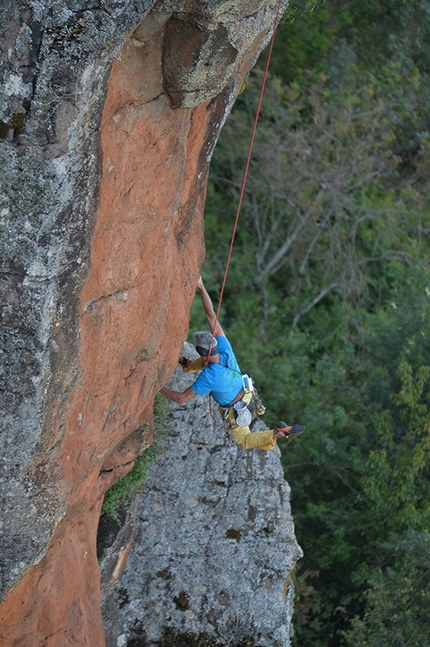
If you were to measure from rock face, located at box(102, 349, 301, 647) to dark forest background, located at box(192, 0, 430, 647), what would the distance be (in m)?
3.56

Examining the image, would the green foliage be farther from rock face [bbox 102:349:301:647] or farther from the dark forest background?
the dark forest background

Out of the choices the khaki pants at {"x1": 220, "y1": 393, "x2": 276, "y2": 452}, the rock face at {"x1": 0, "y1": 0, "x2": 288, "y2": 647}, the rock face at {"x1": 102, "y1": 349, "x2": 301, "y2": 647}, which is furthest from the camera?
the khaki pants at {"x1": 220, "y1": 393, "x2": 276, "y2": 452}

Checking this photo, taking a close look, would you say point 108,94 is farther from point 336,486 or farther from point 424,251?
point 424,251

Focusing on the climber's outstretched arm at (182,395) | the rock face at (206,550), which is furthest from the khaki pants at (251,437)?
the rock face at (206,550)

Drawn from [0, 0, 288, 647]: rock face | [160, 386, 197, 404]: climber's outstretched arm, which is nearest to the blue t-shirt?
[160, 386, 197, 404]: climber's outstretched arm

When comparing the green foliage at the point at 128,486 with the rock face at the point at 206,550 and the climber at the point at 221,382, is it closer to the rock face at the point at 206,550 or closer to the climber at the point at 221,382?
the rock face at the point at 206,550

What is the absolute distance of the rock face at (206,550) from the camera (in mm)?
7618

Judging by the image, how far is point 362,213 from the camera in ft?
56.6

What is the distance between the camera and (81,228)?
417 centimetres

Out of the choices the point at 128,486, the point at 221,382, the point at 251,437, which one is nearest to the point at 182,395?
the point at 221,382

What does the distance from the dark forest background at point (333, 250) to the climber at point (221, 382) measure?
163 inches

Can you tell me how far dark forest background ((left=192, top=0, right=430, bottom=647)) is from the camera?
12.4 m

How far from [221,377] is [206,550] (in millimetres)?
2296

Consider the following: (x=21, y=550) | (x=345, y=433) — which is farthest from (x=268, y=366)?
(x=21, y=550)
